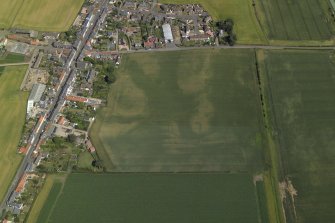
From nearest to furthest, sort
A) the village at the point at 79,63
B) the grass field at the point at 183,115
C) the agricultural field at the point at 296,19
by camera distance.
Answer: the grass field at the point at 183,115
the village at the point at 79,63
the agricultural field at the point at 296,19

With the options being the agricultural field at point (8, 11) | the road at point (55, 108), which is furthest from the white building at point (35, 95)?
the agricultural field at point (8, 11)

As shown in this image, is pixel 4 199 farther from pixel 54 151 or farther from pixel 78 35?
pixel 78 35

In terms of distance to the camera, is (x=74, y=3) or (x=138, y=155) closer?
(x=138, y=155)

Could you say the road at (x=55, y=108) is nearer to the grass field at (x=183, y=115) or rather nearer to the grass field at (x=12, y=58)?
the grass field at (x=183, y=115)

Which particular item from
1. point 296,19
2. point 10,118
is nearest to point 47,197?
point 10,118

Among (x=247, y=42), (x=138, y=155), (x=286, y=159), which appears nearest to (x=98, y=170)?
(x=138, y=155)

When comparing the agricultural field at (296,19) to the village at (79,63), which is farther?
the agricultural field at (296,19)
